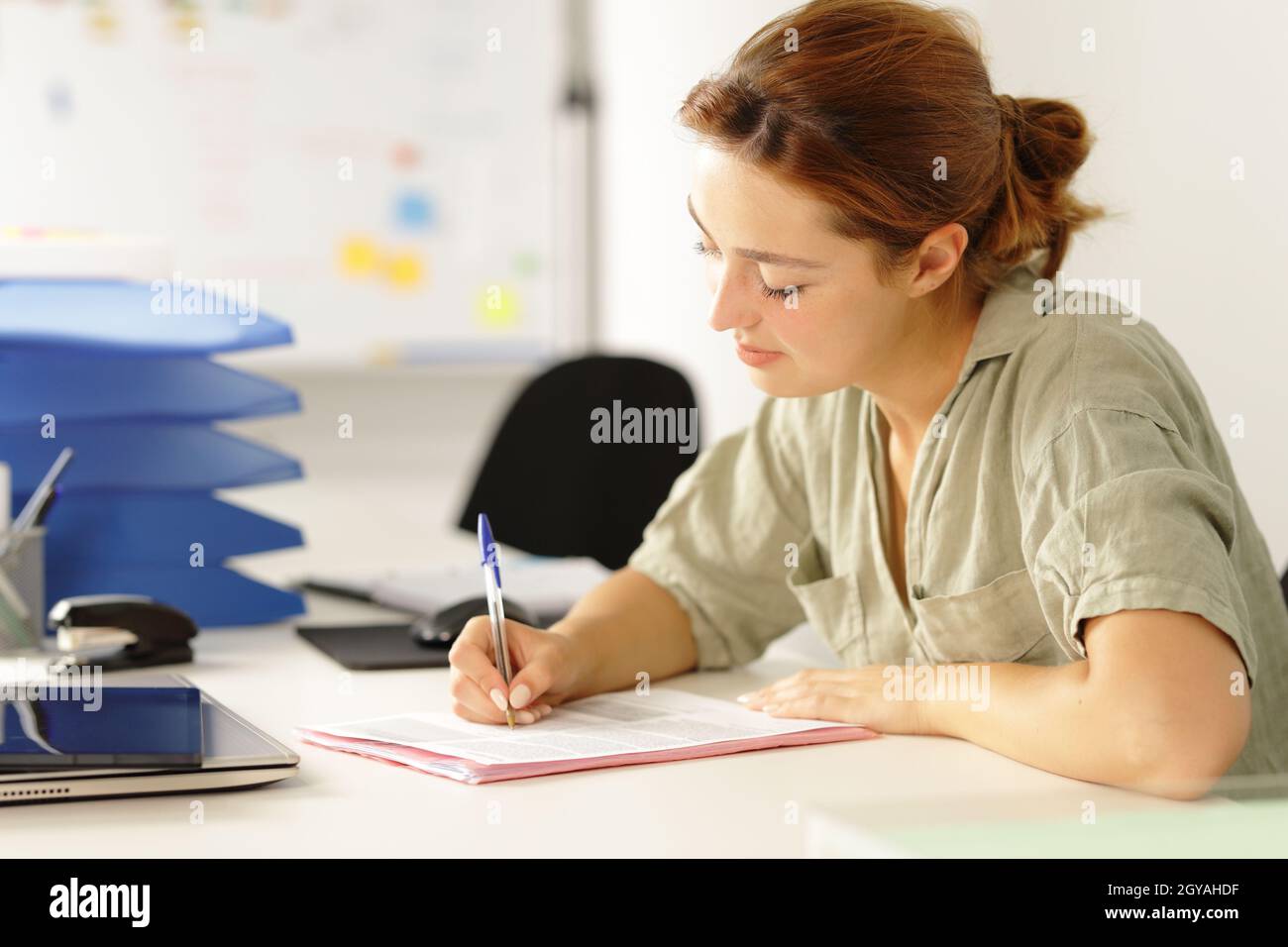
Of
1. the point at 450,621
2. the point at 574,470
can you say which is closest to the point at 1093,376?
the point at 450,621

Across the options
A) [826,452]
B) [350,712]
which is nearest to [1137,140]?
[826,452]

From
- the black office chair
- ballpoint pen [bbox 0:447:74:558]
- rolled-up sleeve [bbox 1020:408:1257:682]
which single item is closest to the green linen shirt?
rolled-up sleeve [bbox 1020:408:1257:682]

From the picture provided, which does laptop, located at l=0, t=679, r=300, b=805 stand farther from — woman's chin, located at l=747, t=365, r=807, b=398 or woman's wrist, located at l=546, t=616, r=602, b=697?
woman's chin, located at l=747, t=365, r=807, b=398

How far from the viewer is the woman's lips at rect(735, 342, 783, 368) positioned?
115cm

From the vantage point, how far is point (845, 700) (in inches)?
43.7

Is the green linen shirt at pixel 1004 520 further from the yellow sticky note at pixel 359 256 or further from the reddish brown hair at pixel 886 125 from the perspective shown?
the yellow sticky note at pixel 359 256

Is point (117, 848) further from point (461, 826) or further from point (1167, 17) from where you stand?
point (1167, 17)

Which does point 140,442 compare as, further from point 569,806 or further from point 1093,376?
point 1093,376

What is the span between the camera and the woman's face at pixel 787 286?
109cm

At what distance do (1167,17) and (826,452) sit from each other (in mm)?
542

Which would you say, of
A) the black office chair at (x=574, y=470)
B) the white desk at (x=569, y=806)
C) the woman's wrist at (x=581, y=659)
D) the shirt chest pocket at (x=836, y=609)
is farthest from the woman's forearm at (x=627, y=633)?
the black office chair at (x=574, y=470)

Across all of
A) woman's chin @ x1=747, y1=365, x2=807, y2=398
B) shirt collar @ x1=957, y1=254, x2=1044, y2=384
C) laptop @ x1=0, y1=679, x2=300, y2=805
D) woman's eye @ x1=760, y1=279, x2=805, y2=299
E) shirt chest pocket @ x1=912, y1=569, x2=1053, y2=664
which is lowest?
laptop @ x1=0, y1=679, x2=300, y2=805

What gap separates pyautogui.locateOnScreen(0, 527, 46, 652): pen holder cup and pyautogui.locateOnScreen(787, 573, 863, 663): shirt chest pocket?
0.73m
